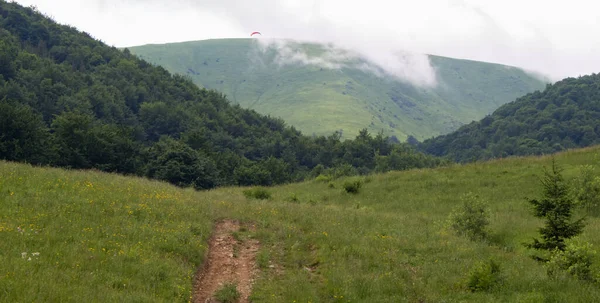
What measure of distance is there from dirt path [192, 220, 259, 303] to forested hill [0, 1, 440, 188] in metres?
35.5

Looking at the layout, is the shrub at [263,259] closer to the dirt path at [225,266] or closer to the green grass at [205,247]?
the green grass at [205,247]

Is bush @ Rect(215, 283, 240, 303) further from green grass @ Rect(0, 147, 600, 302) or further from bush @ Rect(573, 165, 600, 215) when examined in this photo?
bush @ Rect(573, 165, 600, 215)

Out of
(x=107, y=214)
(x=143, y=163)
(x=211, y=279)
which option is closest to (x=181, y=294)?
(x=211, y=279)

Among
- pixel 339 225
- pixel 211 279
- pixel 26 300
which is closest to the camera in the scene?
pixel 26 300

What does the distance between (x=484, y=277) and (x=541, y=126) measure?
120 metres

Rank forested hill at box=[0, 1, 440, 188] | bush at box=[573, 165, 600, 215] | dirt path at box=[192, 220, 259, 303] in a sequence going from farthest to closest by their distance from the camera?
1. forested hill at box=[0, 1, 440, 188]
2. bush at box=[573, 165, 600, 215]
3. dirt path at box=[192, 220, 259, 303]

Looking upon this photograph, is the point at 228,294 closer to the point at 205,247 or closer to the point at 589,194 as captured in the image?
the point at 205,247

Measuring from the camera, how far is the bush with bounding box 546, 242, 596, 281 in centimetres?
1021

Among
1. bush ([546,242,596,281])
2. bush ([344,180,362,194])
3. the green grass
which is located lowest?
bush ([344,180,362,194])

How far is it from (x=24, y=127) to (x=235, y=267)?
130ft

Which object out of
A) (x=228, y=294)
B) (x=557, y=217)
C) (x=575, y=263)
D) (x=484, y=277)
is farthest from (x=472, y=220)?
(x=228, y=294)

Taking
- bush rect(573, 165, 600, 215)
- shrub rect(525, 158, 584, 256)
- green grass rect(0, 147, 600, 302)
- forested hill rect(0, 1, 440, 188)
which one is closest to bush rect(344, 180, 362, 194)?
green grass rect(0, 147, 600, 302)

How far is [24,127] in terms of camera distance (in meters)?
42.4

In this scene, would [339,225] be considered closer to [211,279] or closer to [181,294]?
[211,279]
